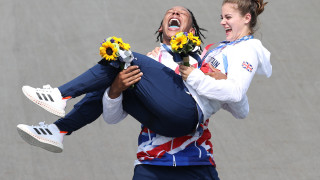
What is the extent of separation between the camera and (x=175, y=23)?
3.38 m

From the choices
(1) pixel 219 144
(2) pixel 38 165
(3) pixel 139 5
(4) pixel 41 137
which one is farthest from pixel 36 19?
(4) pixel 41 137

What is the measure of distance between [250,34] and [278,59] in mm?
2093

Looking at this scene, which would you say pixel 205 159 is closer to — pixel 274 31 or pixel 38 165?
pixel 38 165

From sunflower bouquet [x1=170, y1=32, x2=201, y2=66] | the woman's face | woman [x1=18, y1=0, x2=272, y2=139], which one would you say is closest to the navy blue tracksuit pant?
woman [x1=18, y1=0, x2=272, y2=139]

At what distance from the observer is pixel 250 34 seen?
3.16 meters

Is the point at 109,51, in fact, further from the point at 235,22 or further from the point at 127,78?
the point at 235,22

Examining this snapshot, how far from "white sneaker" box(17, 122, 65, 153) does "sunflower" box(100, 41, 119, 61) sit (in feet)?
1.71

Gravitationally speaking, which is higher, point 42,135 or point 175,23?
point 175,23

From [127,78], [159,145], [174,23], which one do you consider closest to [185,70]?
[127,78]

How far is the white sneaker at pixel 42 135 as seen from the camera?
3.08 meters

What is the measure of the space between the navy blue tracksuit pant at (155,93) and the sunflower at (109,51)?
0.07 m

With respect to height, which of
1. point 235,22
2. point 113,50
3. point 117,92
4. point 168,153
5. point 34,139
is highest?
point 113,50

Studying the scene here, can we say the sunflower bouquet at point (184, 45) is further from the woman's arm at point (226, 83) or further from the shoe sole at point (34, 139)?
the shoe sole at point (34, 139)

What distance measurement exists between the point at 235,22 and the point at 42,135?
1001 millimetres
